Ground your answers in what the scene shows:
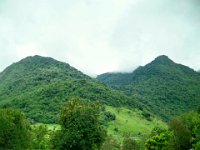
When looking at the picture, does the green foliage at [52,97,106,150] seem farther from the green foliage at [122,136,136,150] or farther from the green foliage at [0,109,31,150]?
the green foliage at [122,136,136,150]

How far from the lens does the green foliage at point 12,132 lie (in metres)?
104

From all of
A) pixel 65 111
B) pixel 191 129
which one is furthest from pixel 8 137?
pixel 191 129

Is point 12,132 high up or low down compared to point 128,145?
down

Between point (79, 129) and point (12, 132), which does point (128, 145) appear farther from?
point (79, 129)

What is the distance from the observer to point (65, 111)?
96.7m

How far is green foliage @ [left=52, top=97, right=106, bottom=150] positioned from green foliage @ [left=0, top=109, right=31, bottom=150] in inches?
478

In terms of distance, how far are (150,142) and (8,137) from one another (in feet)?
136

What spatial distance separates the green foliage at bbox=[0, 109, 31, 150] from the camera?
104312 mm

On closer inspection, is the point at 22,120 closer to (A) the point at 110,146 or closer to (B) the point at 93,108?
(B) the point at 93,108

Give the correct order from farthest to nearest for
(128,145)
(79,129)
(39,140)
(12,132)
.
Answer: (128,145), (39,140), (12,132), (79,129)

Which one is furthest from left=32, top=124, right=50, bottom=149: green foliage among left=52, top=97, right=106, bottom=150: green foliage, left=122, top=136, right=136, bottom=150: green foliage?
left=52, top=97, right=106, bottom=150: green foliage

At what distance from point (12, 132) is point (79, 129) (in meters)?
19.7

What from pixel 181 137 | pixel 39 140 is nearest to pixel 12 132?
pixel 39 140

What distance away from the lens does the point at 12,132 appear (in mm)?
105562
